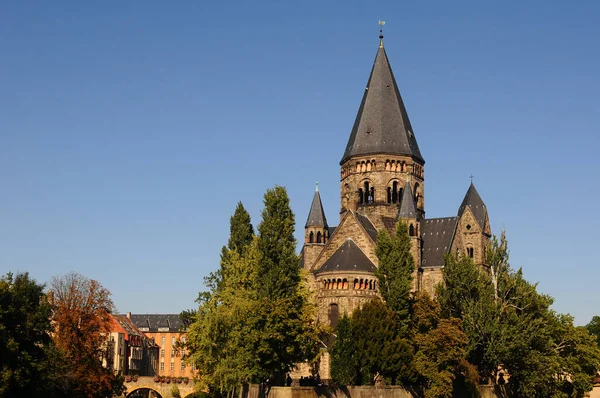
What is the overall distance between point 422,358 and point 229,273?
52.7ft

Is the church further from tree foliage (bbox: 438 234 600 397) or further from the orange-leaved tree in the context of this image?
the orange-leaved tree

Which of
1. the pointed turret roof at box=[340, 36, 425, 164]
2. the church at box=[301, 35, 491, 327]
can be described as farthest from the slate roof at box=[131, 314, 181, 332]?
the pointed turret roof at box=[340, 36, 425, 164]

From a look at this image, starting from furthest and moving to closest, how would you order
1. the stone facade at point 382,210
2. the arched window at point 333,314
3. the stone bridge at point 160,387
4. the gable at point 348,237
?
the stone bridge at point 160,387, the gable at point 348,237, the stone facade at point 382,210, the arched window at point 333,314

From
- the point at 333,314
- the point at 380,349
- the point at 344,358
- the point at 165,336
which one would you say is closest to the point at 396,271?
the point at 380,349

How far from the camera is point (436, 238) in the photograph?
288ft

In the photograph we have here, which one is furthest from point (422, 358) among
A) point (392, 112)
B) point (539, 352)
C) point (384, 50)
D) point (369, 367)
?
point (384, 50)

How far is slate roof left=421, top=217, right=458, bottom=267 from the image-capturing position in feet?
281

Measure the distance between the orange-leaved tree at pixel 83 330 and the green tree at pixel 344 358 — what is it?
58.1 ft

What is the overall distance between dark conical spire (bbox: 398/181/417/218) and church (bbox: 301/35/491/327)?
96 mm

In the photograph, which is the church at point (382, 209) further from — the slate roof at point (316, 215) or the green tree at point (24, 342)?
the green tree at point (24, 342)

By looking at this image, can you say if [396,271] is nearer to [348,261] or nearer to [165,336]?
[348,261]

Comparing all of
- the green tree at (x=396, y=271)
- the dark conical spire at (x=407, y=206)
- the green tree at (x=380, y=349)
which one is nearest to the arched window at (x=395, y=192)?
the dark conical spire at (x=407, y=206)

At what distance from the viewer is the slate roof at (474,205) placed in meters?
90.1

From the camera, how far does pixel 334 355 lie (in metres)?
66.2
